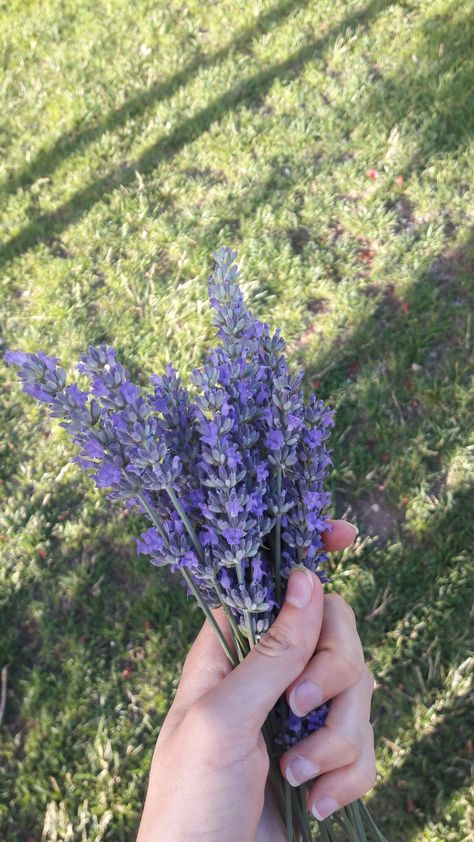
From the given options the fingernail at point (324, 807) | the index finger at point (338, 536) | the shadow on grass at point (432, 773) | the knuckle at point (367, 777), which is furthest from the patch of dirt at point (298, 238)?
the fingernail at point (324, 807)

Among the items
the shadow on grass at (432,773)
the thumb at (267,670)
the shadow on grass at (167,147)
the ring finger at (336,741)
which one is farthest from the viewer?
the shadow on grass at (167,147)

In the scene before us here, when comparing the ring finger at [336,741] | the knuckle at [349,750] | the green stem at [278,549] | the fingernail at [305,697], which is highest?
the green stem at [278,549]

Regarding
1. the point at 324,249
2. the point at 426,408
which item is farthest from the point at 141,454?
the point at 324,249

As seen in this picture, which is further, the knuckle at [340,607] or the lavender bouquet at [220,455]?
the knuckle at [340,607]

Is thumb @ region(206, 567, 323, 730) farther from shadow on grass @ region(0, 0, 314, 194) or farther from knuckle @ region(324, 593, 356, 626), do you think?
shadow on grass @ region(0, 0, 314, 194)

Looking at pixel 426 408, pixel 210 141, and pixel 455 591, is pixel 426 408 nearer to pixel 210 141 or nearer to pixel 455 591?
pixel 455 591

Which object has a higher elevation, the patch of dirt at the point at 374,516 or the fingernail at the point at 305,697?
the fingernail at the point at 305,697

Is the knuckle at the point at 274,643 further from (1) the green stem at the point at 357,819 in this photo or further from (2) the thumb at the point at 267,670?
(1) the green stem at the point at 357,819
